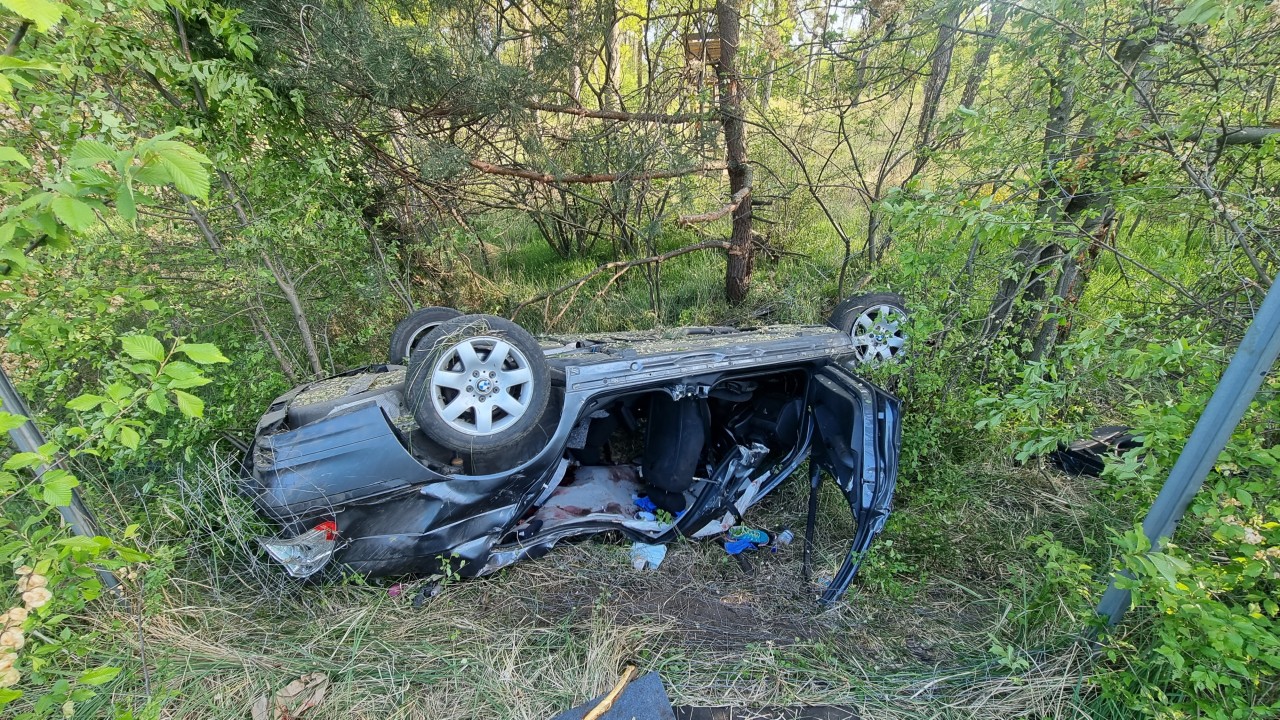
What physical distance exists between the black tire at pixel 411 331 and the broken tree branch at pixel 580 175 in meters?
1.63

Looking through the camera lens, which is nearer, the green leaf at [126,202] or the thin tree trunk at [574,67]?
the green leaf at [126,202]

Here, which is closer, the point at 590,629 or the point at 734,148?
the point at 590,629

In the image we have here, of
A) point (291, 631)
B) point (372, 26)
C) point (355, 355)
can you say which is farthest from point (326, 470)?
point (372, 26)

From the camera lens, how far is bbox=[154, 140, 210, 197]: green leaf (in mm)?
1294

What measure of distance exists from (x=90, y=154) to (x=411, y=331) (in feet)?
8.00

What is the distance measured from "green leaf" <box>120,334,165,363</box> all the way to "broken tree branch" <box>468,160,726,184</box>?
11.8ft

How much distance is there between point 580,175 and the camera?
509 centimetres

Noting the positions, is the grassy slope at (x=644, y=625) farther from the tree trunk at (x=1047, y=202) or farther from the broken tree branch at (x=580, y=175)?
the broken tree branch at (x=580, y=175)

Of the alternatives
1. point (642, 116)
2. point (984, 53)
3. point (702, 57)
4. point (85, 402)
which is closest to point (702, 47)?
point (702, 57)

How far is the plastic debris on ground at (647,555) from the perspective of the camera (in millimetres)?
2961

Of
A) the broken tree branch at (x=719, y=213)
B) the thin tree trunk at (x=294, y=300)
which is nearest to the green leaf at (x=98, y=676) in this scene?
the thin tree trunk at (x=294, y=300)

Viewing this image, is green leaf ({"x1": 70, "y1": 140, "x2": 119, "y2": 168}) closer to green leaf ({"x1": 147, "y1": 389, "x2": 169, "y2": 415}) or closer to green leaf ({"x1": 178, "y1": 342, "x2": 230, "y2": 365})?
green leaf ({"x1": 178, "y1": 342, "x2": 230, "y2": 365})

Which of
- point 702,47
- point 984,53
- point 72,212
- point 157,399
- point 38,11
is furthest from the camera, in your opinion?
point 702,47

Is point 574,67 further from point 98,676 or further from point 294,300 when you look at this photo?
point 98,676
